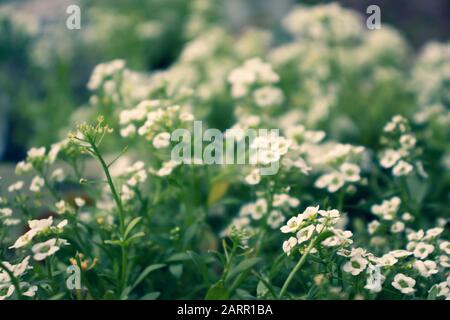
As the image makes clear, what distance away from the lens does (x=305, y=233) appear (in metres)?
1.17

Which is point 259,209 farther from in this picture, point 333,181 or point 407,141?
point 407,141

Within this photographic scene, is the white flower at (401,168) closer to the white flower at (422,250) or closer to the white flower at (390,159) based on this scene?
the white flower at (390,159)

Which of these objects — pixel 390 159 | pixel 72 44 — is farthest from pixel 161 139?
pixel 72 44

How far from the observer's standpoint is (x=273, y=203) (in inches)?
Answer: 59.0

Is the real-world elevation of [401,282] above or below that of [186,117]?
below

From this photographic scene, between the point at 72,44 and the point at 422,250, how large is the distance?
7.93 ft

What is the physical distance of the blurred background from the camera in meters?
2.77

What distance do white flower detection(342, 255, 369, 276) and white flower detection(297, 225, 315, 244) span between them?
0.11 meters

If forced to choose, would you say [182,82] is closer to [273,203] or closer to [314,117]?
[314,117]

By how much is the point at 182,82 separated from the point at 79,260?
0.93 metres

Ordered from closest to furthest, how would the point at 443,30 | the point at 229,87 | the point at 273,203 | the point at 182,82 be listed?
the point at 273,203 → the point at 182,82 → the point at 229,87 → the point at 443,30

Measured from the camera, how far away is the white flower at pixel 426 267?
1.25 metres
